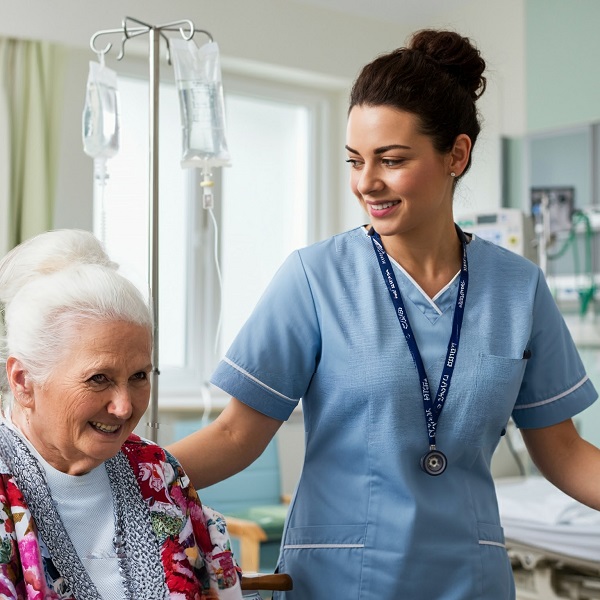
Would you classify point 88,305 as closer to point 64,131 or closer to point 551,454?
point 551,454

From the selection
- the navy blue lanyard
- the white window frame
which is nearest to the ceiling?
the white window frame

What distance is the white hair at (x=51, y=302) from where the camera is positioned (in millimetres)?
1338

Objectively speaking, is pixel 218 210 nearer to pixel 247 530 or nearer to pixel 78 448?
pixel 247 530

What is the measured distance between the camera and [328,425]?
161 cm

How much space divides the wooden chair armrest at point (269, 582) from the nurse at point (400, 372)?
0.21 ft

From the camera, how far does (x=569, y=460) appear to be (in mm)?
1757

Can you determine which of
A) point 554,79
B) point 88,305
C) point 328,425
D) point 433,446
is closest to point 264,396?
point 328,425

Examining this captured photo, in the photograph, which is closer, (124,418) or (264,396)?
(124,418)

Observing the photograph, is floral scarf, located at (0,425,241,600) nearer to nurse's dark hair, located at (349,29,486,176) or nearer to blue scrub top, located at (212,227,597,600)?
blue scrub top, located at (212,227,597,600)

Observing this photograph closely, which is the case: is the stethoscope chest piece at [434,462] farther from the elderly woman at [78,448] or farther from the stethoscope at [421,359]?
the elderly woman at [78,448]

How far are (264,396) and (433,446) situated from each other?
0.31 meters

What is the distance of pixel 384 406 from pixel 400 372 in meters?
0.06

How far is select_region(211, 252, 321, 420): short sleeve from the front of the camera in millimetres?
1636

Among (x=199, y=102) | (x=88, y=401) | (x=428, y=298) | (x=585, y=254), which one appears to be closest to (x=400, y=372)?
(x=428, y=298)
